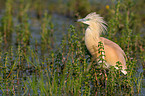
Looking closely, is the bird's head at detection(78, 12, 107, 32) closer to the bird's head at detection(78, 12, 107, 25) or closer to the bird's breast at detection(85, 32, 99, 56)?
the bird's head at detection(78, 12, 107, 25)

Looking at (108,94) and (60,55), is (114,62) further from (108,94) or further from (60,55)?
(60,55)

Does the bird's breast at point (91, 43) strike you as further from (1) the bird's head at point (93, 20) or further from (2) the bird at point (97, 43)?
(1) the bird's head at point (93, 20)

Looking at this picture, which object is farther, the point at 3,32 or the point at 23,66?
the point at 3,32

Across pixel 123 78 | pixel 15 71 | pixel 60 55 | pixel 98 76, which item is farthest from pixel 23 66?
pixel 123 78

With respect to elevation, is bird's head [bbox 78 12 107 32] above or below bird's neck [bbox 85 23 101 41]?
above

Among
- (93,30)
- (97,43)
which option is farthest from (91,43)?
(93,30)

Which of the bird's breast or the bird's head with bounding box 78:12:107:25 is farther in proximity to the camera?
the bird's breast

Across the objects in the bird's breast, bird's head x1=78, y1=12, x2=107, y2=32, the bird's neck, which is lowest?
the bird's breast

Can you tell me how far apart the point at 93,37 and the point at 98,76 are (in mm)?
767

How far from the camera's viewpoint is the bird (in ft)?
18.6

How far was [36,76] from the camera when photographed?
20.7 feet

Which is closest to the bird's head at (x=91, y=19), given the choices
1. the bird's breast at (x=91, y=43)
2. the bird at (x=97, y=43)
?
the bird at (x=97, y=43)

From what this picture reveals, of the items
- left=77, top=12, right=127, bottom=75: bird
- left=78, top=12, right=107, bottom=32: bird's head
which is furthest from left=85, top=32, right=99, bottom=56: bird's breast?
left=78, top=12, right=107, bottom=32: bird's head

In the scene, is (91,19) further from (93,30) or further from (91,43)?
(91,43)
